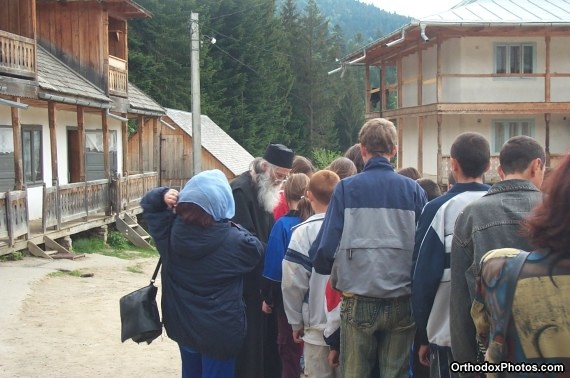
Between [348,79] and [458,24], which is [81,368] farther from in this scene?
[348,79]

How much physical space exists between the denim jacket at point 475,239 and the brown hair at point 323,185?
1.47m

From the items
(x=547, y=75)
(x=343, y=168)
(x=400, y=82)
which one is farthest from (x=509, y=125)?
(x=343, y=168)

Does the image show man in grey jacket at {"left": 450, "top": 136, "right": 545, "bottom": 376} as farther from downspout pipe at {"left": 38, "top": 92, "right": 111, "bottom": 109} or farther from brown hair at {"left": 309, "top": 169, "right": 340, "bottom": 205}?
downspout pipe at {"left": 38, "top": 92, "right": 111, "bottom": 109}

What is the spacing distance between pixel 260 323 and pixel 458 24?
19.4 meters

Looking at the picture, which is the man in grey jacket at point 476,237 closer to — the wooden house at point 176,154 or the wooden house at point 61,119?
the wooden house at point 61,119

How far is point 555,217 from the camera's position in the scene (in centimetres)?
207

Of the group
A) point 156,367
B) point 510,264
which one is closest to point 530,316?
point 510,264

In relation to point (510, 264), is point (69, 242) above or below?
below

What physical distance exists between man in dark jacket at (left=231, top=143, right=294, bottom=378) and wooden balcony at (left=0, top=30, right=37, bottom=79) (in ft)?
34.4

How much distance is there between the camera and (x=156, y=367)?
7156mm

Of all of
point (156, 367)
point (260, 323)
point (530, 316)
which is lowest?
point (156, 367)

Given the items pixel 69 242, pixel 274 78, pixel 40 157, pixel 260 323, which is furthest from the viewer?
pixel 274 78

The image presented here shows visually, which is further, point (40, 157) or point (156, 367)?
point (40, 157)

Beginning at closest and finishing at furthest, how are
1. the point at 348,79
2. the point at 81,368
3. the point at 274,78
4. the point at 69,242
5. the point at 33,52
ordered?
the point at 81,368, the point at 33,52, the point at 69,242, the point at 274,78, the point at 348,79
